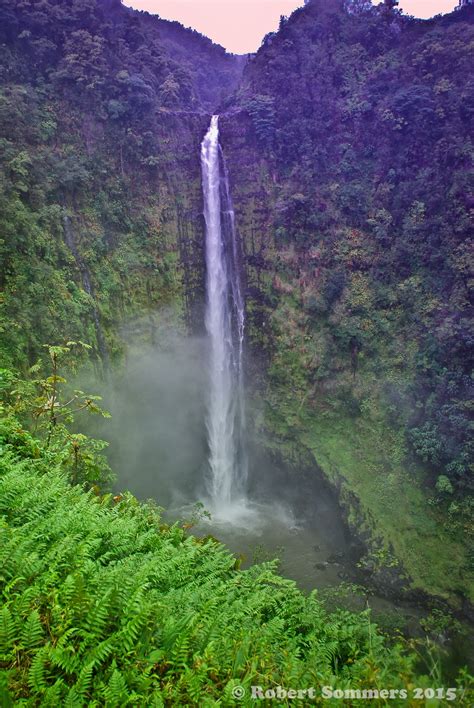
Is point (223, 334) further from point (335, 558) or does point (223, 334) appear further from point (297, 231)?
point (335, 558)

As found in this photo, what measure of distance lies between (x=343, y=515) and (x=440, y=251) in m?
10.3

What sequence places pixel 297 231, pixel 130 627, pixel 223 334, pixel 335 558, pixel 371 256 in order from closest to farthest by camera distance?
1. pixel 130 627
2. pixel 335 558
3. pixel 371 256
4. pixel 297 231
5. pixel 223 334

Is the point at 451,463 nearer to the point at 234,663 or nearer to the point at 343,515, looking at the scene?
the point at 343,515

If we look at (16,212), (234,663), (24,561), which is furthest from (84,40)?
(234,663)

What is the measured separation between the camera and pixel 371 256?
17.7 meters

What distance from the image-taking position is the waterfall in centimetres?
1878

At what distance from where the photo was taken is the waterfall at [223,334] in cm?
1878

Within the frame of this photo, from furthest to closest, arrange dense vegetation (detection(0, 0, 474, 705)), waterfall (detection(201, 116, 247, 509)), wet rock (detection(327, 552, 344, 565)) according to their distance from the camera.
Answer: waterfall (detection(201, 116, 247, 509)), wet rock (detection(327, 552, 344, 565)), dense vegetation (detection(0, 0, 474, 705))

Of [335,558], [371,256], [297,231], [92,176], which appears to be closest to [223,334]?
[297,231]

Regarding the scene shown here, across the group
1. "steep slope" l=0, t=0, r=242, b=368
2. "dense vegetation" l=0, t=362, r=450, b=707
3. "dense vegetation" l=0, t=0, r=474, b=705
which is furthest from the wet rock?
"steep slope" l=0, t=0, r=242, b=368

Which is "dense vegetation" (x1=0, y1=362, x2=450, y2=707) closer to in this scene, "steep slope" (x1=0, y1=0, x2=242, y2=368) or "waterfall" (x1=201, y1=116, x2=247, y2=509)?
"steep slope" (x1=0, y1=0, x2=242, y2=368)

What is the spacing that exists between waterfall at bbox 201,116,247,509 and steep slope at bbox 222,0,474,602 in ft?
2.53

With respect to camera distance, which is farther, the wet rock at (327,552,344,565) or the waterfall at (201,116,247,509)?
the waterfall at (201,116,247,509)

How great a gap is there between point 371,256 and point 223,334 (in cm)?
715
